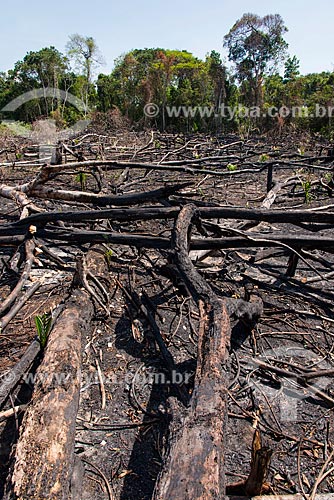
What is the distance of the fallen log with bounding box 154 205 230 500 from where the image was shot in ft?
3.91

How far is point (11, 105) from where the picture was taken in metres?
35.7

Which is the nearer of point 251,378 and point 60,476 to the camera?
point 60,476

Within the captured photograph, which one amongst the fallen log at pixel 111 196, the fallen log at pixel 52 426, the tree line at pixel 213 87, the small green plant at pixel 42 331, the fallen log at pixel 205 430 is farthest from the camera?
the tree line at pixel 213 87

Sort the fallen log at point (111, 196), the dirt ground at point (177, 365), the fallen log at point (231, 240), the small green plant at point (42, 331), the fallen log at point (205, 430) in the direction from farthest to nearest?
the fallen log at point (111, 196) < the fallen log at point (231, 240) < the small green plant at point (42, 331) < the dirt ground at point (177, 365) < the fallen log at point (205, 430)

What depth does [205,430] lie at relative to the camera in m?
1.39

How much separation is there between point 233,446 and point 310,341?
1.15 m

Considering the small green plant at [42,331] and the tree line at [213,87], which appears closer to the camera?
the small green plant at [42,331]

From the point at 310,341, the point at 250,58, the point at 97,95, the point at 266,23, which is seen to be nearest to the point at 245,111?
the point at 250,58

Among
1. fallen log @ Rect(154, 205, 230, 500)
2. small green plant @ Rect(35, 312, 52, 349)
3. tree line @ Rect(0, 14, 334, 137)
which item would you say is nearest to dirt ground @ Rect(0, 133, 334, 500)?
fallen log @ Rect(154, 205, 230, 500)

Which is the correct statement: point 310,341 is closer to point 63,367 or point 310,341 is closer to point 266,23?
point 63,367

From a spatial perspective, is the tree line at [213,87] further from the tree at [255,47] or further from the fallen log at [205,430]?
the fallen log at [205,430]

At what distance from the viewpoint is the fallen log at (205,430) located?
1.19 meters

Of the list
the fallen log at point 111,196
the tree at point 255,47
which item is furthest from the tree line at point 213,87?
the fallen log at point 111,196

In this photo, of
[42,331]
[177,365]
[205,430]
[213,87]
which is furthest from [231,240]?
[213,87]
